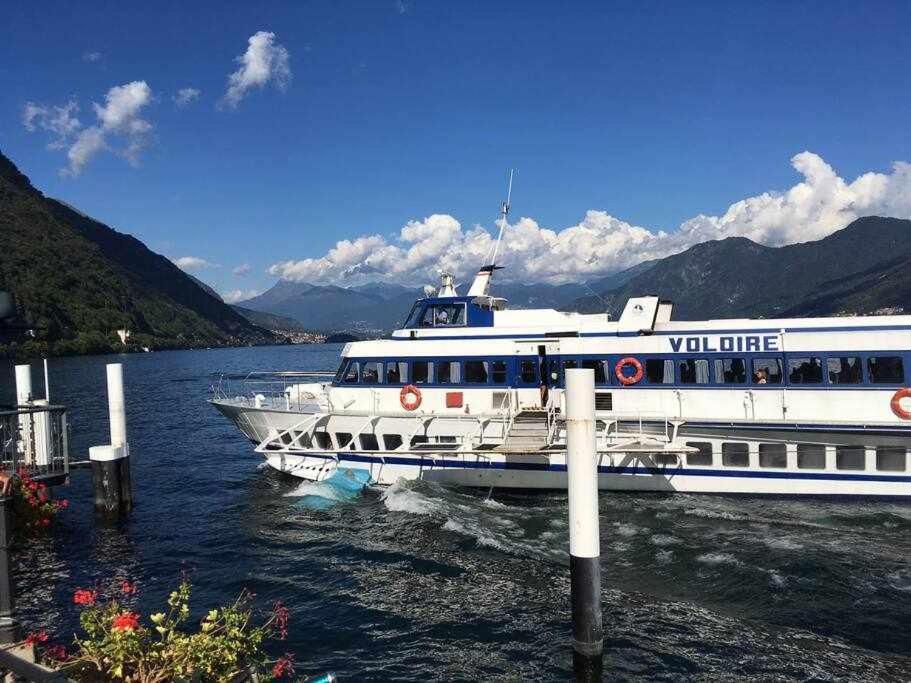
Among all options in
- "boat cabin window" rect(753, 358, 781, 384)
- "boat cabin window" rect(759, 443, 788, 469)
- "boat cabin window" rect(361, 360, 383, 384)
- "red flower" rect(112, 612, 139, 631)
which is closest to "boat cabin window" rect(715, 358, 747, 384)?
"boat cabin window" rect(753, 358, 781, 384)

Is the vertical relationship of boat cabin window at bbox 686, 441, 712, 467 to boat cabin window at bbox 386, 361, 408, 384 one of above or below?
below

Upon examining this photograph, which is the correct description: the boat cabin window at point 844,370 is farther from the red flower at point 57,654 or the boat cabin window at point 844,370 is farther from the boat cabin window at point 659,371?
the red flower at point 57,654

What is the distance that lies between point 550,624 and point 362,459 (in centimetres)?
1080

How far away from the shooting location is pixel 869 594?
1270 cm

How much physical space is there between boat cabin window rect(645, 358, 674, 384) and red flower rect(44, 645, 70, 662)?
16.6 metres

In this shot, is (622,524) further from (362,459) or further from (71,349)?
(71,349)

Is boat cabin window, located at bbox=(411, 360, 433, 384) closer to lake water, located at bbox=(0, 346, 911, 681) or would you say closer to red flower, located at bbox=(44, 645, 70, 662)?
lake water, located at bbox=(0, 346, 911, 681)

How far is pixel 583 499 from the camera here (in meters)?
9.30

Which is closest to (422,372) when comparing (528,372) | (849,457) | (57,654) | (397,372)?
(397,372)

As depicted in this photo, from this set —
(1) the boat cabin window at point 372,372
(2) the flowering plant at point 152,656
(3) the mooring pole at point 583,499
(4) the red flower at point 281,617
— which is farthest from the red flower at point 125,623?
(1) the boat cabin window at point 372,372

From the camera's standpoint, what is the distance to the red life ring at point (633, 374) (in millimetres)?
19688

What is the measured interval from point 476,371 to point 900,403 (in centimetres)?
1236

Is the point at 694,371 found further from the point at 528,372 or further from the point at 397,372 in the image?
the point at 397,372

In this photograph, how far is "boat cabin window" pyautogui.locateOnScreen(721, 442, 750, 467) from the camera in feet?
60.5
